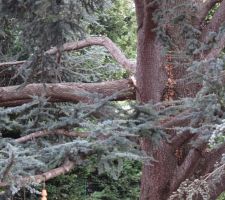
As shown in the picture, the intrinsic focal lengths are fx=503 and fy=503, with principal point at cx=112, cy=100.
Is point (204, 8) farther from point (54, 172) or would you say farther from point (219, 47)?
point (54, 172)

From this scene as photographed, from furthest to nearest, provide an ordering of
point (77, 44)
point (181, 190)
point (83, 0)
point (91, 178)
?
point (91, 178) → point (77, 44) → point (83, 0) → point (181, 190)

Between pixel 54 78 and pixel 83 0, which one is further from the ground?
Answer: pixel 83 0

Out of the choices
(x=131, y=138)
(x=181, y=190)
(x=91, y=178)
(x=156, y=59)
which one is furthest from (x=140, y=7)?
(x=91, y=178)

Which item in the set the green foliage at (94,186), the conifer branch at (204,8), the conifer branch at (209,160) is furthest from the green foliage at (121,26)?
the conifer branch at (209,160)

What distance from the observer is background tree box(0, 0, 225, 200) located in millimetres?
2297

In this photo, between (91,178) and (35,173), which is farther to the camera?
(91,178)

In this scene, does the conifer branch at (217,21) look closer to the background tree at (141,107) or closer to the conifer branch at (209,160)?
the background tree at (141,107)

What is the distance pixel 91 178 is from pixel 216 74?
17.0 ft

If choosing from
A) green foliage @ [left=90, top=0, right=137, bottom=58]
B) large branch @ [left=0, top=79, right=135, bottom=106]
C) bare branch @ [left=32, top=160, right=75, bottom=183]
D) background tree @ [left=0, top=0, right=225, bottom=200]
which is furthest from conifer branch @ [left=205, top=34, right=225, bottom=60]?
green foliage @ [left=90, top=0, right=137, bottom=58]

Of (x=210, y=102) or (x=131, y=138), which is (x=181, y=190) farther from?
(x=131, y=138)

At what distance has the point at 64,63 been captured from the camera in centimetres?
510

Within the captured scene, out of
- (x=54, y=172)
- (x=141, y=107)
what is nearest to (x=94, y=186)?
(x=141, y=107)

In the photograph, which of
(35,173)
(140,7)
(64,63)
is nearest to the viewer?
(35,173)

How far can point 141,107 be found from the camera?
303 centimetres
